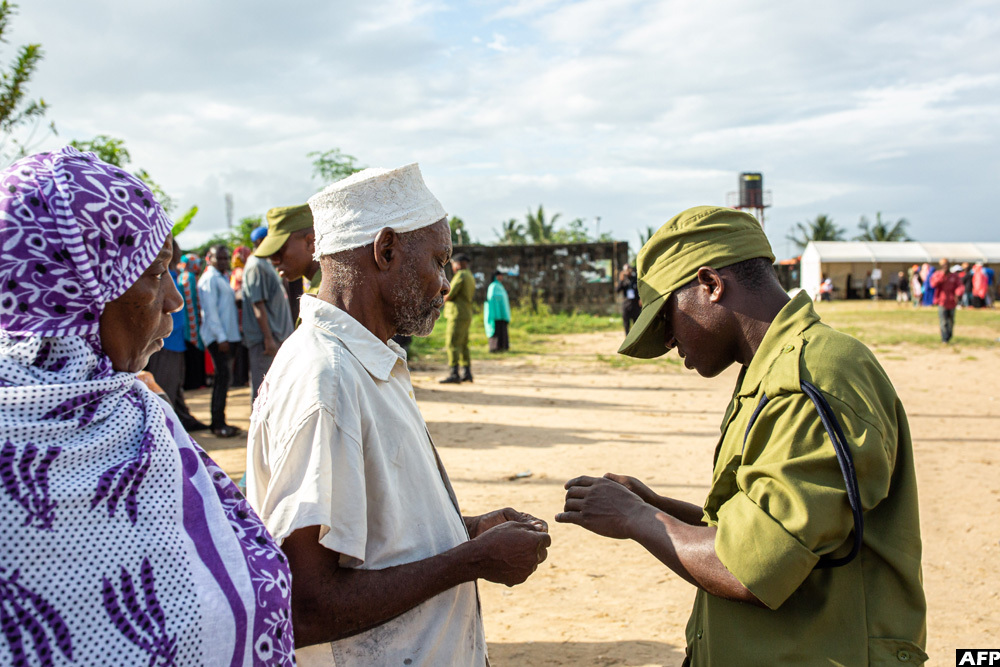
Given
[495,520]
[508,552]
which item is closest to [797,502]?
[508,552]

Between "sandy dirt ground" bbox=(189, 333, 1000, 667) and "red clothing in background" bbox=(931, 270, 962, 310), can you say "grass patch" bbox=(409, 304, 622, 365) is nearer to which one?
"sandy dirt ground" bbox=(189, 333, 1000, 667)

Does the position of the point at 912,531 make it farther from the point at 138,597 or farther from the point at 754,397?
the point at 138,597

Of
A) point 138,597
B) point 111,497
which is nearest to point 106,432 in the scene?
point 111,497

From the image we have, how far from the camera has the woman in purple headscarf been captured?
1.17 metres

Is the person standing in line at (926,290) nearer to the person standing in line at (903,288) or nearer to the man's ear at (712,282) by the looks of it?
the person standing in line at (903,288)

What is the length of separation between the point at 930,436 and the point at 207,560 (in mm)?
8811

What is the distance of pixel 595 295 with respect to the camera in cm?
2764

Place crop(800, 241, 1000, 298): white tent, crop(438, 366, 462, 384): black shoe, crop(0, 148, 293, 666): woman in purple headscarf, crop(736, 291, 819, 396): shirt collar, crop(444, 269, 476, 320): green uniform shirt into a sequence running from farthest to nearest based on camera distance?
crop(800, 241, 1000, 298): white tent → crop(438, 366, 462, 384): black shoe → crop(444, 269, 476, 320): green uniform shirt → crop(736, 291, 819, 396): shirt collar → crop(0, 148, 293, 666): woman in purple headscarf

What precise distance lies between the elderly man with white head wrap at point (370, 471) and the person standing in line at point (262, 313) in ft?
17.1

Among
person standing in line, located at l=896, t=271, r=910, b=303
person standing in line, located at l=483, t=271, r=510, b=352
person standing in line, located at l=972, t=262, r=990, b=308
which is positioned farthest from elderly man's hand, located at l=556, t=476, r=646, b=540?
person standing in line, located at l=896, t=271, r=910, b=303

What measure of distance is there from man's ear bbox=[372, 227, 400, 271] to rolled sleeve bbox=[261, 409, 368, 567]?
498mm

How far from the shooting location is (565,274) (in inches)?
1082

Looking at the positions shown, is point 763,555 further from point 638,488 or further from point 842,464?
point 638,488

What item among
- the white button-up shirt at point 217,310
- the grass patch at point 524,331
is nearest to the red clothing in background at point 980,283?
the grass patch at point 524,331
